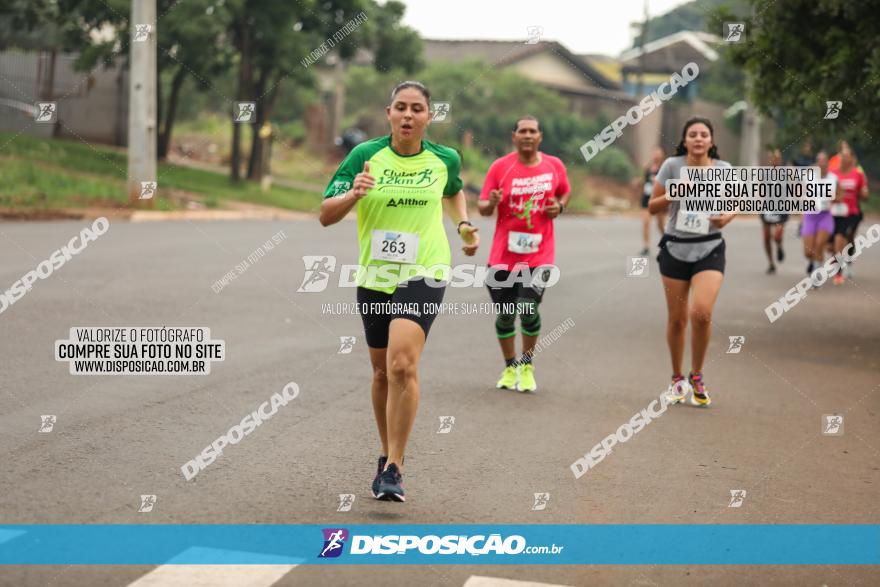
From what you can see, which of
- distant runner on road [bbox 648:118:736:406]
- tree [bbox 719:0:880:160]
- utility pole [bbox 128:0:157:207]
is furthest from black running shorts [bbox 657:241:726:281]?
utility pole [bbox 128:0:157:207]

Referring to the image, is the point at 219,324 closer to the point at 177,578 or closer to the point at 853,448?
the point at 853,448

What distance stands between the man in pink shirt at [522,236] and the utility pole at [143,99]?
52.6ft

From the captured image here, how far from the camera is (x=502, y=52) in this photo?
7075 cm

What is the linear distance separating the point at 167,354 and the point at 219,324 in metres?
2.23

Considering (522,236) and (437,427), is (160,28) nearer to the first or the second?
(522,236)

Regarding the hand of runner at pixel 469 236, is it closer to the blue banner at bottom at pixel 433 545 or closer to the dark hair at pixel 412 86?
the dark hair at pixel 412 86

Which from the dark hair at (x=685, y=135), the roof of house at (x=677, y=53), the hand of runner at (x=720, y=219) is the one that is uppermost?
the roof of house at (x=677, y=53)

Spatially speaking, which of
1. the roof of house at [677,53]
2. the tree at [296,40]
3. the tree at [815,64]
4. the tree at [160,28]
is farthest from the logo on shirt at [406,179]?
the roof of house at [677,53]

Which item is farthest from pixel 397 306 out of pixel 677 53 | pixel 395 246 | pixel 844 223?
pixel 677 53

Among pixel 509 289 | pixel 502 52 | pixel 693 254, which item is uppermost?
pixel 502 52

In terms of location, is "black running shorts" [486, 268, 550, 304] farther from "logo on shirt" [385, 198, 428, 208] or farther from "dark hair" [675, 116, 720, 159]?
"logo on shirt" [385, 198, 428, 208]

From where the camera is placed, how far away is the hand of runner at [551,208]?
32.4ft

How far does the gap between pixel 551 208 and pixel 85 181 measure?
2013cm

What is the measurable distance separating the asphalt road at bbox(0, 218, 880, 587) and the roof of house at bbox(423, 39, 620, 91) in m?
49.7
